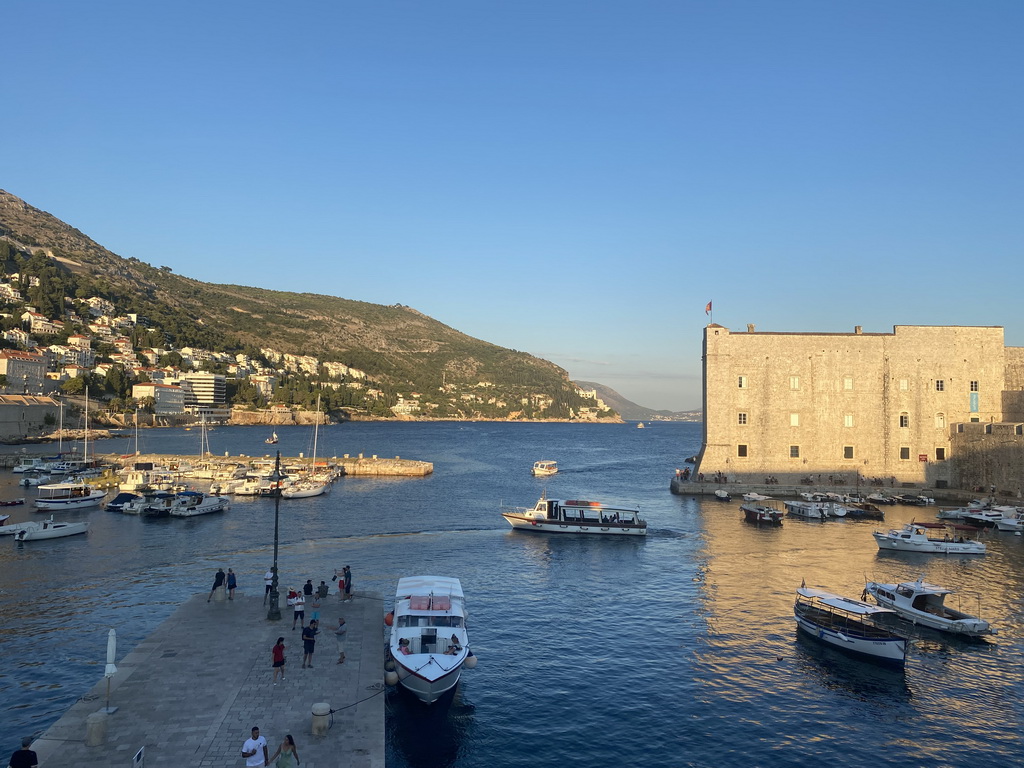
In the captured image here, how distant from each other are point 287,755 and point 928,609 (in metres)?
30.4

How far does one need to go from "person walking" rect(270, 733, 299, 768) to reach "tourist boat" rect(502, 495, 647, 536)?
41.7m

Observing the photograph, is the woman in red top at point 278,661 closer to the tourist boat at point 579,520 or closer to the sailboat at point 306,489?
the tourist boat at point 579,520

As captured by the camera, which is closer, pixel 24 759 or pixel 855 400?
pixel 24 759

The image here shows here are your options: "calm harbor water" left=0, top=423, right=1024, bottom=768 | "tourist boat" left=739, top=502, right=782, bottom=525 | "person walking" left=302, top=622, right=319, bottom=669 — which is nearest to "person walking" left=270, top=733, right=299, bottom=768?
"calm harbor water" left=0, top=423, right=1024, bottom=768

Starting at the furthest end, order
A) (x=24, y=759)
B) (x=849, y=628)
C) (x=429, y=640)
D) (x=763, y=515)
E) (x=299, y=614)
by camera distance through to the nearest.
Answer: (x=763, y=515)
(x=849, y=628)
(x=299, y=614)
(x=429, y=640)
(x=24, y=759)

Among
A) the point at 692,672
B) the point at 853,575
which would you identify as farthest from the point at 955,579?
the point at 692,672

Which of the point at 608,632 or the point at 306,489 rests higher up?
the point at 306,489

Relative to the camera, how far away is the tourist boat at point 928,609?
98.1 ft

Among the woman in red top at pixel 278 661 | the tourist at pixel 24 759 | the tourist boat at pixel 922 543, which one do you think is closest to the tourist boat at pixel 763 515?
the tourist boat at pixel 922 543

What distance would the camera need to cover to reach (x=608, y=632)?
1209 inches

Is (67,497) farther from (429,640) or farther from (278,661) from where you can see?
(429,640)

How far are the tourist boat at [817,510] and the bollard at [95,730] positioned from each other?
194 ft

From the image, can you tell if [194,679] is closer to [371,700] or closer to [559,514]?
[371,700]

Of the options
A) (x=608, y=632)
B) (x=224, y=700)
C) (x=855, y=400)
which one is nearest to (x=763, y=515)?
(x=855, y=400)
